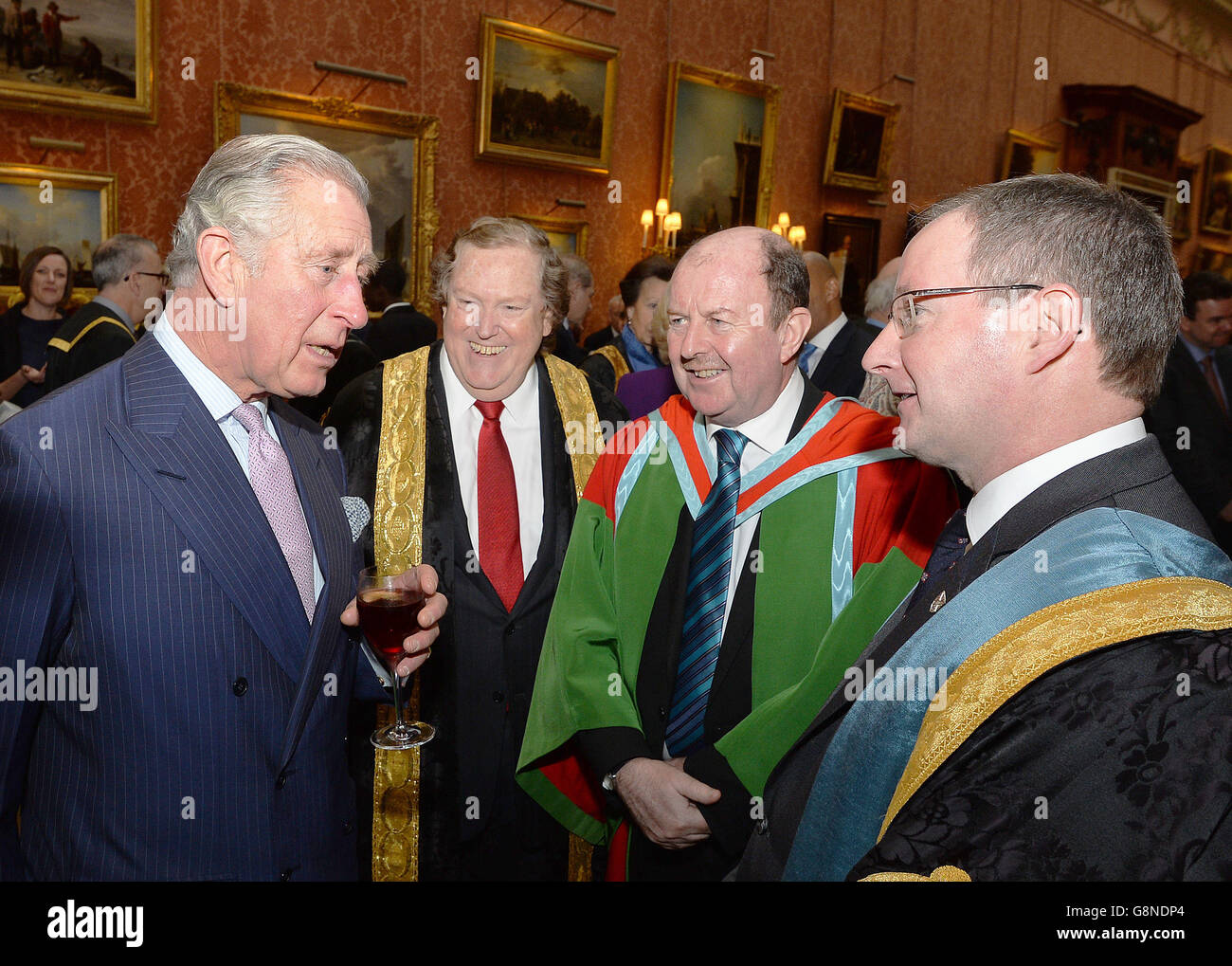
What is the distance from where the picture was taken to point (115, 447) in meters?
1.47

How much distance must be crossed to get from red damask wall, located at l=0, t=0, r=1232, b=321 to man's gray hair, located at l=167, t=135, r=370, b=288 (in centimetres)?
487

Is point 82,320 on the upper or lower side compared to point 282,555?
upper

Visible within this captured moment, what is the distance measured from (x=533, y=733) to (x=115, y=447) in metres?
1.21

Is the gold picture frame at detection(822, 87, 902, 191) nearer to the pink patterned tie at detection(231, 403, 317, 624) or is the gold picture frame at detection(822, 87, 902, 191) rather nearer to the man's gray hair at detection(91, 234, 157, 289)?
the man's gray hair at detection(91, 234, 157, 289)

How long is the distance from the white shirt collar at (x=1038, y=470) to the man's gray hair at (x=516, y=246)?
65.8 inches

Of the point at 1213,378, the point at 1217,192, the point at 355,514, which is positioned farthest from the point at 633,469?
the point at 1217,192

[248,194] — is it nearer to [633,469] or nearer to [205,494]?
[205,494]

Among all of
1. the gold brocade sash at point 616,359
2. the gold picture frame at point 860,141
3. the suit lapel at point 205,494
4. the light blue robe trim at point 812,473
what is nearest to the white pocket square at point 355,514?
the suit lapel at point 205,494

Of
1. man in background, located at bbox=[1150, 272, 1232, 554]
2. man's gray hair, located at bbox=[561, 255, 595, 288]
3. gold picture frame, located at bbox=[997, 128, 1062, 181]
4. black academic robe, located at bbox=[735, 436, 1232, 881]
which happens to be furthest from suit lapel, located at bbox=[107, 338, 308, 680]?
Result: gold picture frame, located at bbox=[997, 128, 1062, 181]

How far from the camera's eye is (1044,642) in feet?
3.75

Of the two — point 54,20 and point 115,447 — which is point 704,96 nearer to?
point 54,20

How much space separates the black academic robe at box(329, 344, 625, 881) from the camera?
250 cm

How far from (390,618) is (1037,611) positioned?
1085mm

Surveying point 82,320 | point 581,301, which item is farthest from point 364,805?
point 581,301
